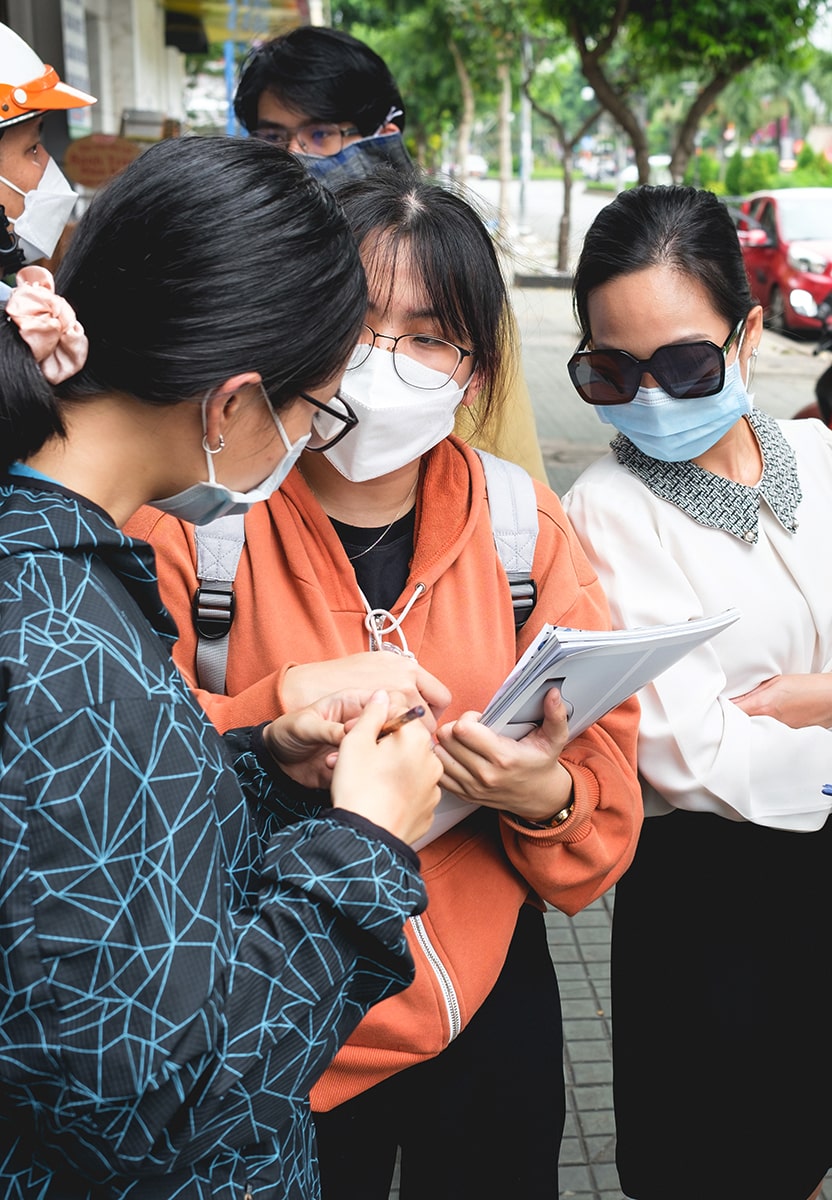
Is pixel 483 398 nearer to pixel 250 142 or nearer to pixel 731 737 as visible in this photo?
pixel 731 737

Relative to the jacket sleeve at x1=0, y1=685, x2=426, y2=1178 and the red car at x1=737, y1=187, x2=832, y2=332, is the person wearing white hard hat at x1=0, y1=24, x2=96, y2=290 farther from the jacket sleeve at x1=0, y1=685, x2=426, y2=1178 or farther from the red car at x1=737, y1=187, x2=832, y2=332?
the red car at x1=737, y1=187, x2=832, y2=332

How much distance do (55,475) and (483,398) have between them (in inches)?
40.7

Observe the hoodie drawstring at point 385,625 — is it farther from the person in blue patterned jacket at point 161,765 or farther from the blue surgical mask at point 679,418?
the blue surgical mask at point 679,418

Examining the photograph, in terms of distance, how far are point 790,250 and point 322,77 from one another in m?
12.9

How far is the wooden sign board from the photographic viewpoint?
25.7ft

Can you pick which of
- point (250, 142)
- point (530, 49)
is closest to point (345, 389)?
point (250, 142)

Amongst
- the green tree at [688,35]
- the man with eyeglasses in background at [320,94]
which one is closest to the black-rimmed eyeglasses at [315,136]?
the man with eyeglasses in background at [320,94]

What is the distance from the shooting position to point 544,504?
1823 millimetres

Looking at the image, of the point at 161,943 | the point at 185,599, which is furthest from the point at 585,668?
the point at 161,943

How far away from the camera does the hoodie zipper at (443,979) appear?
1647mm

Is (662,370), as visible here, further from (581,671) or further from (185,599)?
(185,599)

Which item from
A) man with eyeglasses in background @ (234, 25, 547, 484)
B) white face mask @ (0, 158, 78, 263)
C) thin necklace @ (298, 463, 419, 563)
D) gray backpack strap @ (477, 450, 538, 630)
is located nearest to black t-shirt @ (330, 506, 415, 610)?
thin necklace @ (298, 463, 419, 563)

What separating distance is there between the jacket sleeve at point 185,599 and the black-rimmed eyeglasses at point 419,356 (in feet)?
1.17

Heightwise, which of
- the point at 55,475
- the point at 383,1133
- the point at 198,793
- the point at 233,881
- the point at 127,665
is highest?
the point at 55,475
